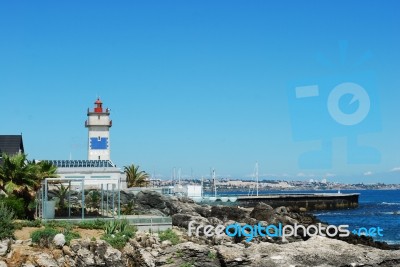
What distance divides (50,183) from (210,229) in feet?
28.3

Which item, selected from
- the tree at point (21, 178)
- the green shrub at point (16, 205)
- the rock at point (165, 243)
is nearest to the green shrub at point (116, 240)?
the rock at point (165, 243)

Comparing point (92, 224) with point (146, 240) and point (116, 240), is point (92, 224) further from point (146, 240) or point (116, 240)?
point (146, 240)

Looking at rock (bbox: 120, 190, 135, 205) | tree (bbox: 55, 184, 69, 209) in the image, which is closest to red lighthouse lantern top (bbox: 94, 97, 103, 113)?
rock (bbox: 120, 190, 135, 205)

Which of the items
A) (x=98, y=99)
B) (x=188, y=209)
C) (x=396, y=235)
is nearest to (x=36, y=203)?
(x=188, y=209)

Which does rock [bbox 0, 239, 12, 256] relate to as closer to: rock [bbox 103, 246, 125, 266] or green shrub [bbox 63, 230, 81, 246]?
green shrub [bbox 63, 230, 81, 246]

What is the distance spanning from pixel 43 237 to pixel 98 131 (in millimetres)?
46754

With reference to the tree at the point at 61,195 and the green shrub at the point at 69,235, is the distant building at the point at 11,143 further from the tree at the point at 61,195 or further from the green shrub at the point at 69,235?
the green shrub at the point at 69,235

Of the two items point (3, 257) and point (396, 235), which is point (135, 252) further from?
point (396, 235)

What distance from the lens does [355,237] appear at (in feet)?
129

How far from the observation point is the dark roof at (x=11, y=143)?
56594mm

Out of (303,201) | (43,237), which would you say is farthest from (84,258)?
(303,201)

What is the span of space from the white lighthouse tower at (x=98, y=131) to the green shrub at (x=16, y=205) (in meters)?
38.6

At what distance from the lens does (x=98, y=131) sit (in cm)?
7281

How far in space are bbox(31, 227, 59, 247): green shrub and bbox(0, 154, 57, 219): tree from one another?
575cm
